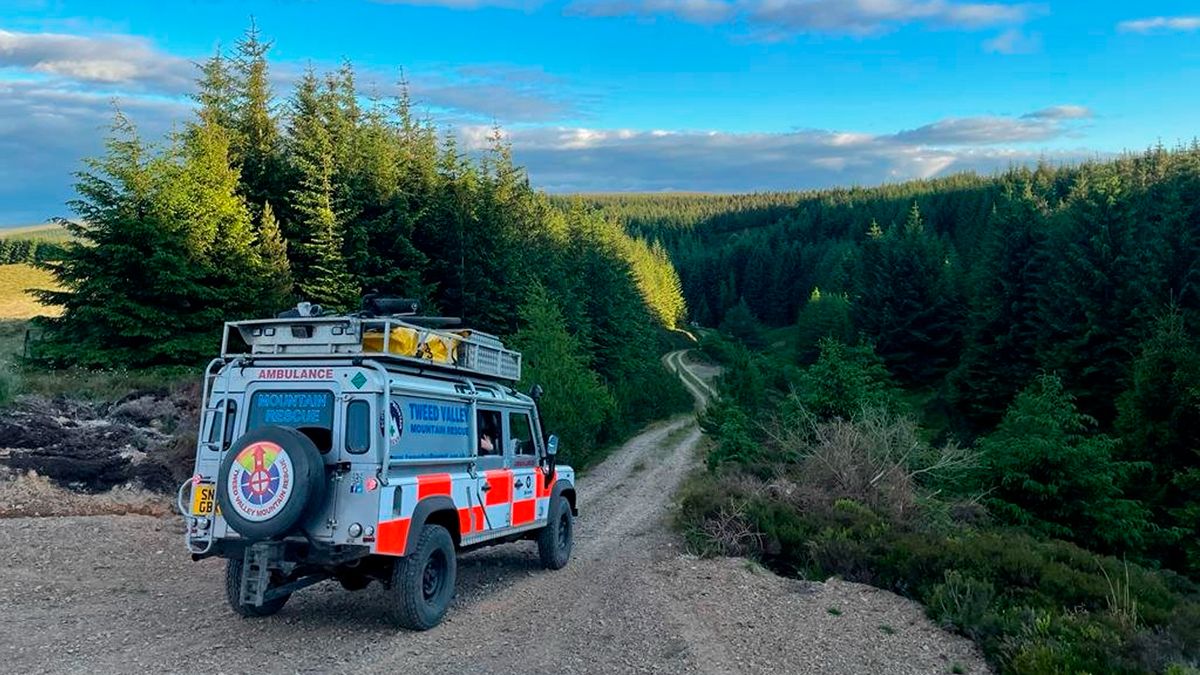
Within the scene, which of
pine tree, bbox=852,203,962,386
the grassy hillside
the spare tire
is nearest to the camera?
the spare tire

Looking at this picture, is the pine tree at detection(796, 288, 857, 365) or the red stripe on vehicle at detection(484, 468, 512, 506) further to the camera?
the pine tree at detection(796, 288, 857, 365)

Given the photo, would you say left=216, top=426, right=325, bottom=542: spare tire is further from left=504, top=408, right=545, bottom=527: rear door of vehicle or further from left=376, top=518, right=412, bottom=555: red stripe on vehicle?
left=504, top=408, right=545, bottom=527: rear door of vehicle

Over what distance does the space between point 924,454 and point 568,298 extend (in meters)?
26.5

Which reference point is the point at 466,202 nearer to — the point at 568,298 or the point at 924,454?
the point at 568,298

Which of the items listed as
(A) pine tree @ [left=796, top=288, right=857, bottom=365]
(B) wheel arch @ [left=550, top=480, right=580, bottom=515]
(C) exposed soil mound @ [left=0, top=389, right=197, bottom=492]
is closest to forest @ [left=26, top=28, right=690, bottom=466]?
(C) exposed soil mound @ [left=0, top=389, right=197, bottom=492]

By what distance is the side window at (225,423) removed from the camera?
8.93m

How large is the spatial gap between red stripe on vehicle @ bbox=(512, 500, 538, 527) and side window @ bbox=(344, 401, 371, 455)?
343 centimetres

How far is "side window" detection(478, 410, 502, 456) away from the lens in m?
11.1

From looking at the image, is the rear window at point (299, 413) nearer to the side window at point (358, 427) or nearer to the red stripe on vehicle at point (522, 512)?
the side window at point (358, 427)

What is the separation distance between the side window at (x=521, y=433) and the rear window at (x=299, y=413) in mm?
3795

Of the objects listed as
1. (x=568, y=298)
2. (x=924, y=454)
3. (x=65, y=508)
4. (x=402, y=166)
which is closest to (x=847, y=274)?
(x=568, y=298)

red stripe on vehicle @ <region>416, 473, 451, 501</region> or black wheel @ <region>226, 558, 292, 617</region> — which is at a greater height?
red stripe on vehicle @ <region>416, 473, 451, 501</region>

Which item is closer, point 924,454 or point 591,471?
point 924,454

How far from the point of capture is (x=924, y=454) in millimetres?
16984
